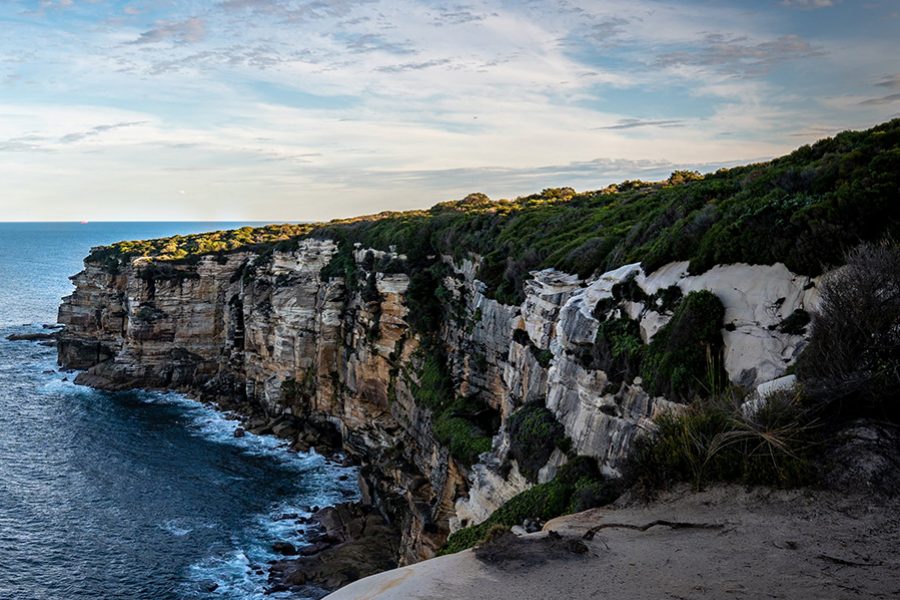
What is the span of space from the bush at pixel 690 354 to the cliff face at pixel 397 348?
0.32m

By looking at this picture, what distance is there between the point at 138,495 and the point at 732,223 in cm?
4375

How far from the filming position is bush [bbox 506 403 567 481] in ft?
72.8

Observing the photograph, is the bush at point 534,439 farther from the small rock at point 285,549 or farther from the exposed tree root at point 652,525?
the small rock at point 285,549

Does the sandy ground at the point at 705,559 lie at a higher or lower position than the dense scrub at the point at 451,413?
higher

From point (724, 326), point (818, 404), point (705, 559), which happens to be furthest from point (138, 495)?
point (818, 404)

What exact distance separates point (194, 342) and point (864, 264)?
7419cm

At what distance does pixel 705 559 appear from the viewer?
36.2 ft

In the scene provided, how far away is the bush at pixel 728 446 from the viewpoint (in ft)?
40.5

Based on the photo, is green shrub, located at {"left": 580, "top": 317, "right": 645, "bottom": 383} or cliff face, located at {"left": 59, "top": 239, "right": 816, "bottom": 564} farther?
green shrub, located at {"left": 580, "top": 317, "right": 645, "bottom": 383}

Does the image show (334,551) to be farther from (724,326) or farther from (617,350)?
(724,326)

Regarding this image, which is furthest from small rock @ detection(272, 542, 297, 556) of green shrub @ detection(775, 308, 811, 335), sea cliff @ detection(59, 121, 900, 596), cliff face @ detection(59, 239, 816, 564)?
green shrub @ detection(775, 308, 811, 335)

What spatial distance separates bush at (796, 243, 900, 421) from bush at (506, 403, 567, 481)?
9474mm

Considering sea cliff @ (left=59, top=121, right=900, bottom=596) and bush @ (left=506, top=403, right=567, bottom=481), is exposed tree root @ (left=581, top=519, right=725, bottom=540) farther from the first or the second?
bush @ (left=506, top=403, right=567, bottom=481)

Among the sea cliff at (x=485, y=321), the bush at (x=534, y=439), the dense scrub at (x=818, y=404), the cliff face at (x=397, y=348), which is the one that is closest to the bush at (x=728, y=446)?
the dense scrub at (x=818, y=404)
